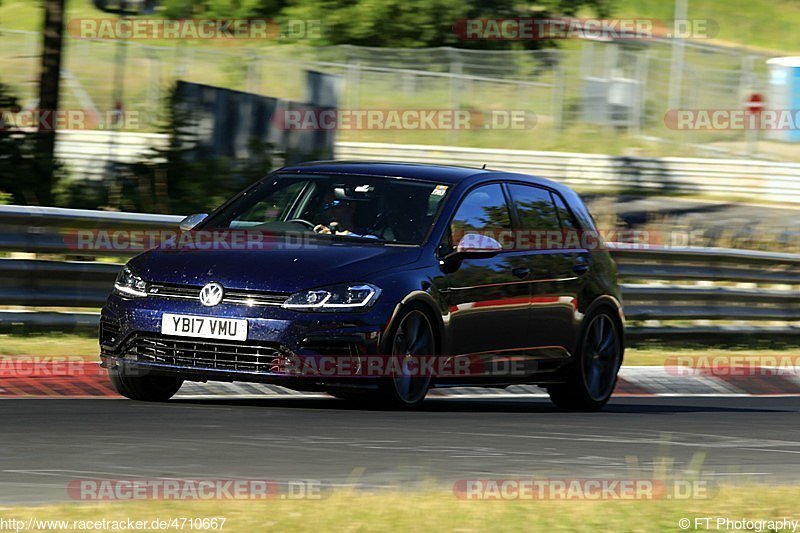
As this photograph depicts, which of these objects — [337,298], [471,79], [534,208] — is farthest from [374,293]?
[471,79]

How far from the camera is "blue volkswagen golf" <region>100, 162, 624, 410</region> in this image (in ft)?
28.2

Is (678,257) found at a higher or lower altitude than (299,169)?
lower

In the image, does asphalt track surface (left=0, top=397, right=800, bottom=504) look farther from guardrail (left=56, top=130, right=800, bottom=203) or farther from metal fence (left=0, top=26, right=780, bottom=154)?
guardrail (left=56, top=130, right=800, bottom=203)

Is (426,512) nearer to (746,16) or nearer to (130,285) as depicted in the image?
(130,285)

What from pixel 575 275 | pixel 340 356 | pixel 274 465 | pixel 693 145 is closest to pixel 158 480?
pixel 274 465

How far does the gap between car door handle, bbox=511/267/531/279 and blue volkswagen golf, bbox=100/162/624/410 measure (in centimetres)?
2

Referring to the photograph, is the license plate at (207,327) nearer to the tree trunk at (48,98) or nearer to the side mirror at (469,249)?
the side mirror at (469,249)

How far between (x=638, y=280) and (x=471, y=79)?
15.1 meters

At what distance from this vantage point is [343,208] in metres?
9.63

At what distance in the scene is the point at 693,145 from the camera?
118 feet

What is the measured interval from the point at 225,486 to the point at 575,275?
5173 mm

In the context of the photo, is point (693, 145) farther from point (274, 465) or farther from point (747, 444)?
point (274, 465)

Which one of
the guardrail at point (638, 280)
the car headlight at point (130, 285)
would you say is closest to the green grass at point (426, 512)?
the car headlight at point (130, 285)

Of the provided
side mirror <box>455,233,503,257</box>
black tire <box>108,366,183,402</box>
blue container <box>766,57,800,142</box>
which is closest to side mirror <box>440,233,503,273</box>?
side mirror <box>455,233,503,257</box>
